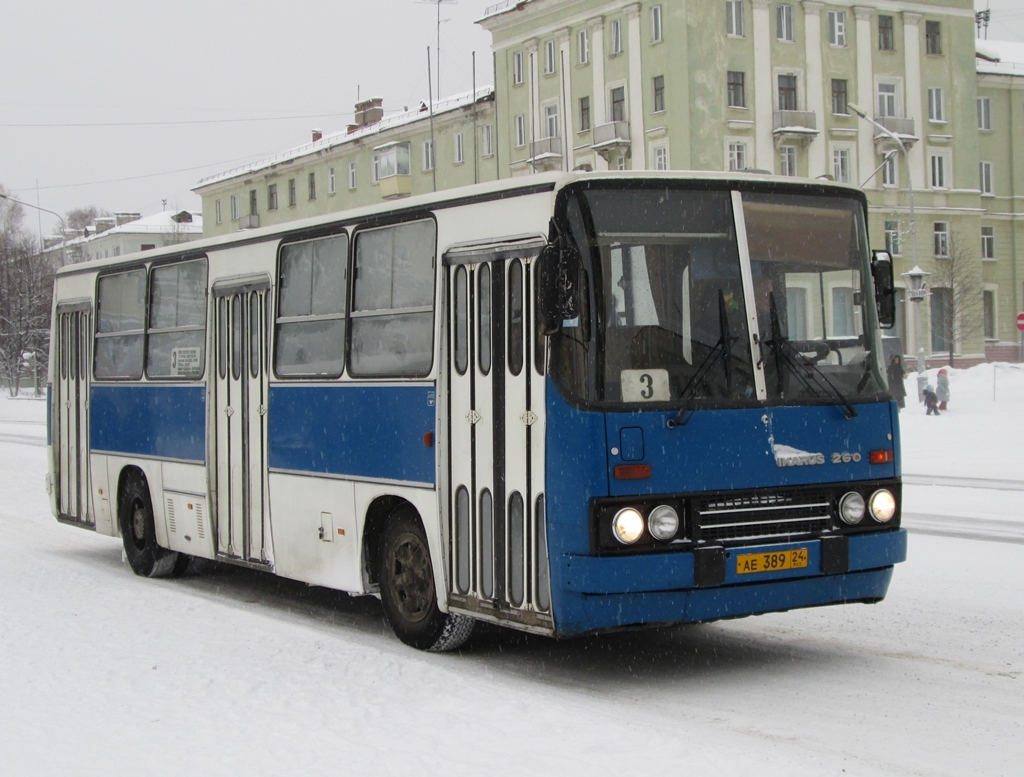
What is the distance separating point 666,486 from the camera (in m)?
7.85

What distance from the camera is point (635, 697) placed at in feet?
25.8

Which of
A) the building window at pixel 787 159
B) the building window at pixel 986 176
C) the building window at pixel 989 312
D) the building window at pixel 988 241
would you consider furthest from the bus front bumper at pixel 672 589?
the building window at pixel 986 176

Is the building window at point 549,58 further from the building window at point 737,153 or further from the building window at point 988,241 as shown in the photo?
the building window at point 988,241

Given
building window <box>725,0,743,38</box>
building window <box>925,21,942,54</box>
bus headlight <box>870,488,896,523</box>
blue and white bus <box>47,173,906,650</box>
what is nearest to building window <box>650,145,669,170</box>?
building window <box>725,0,743,38</box>

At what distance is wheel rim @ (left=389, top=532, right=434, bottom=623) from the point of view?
365 inches

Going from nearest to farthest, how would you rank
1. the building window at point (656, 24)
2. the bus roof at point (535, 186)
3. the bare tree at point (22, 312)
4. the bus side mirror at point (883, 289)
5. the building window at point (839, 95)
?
the bus roof at point (535, 186) < the bus side mirror at point (883, 289) < the building window at point (656, 24) < the building window at point (839, 95) < the bare tree at point (22, 312)

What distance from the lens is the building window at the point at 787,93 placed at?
5925cm

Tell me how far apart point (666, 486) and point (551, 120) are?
5760 cm

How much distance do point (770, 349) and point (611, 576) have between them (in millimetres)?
1691

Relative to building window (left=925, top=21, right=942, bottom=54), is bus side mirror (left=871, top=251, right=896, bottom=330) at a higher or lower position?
lower

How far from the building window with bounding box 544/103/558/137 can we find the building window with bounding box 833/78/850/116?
12324 millimetres

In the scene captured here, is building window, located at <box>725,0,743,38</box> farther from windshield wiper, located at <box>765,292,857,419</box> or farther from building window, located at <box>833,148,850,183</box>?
windshield wiper, located at <box>765,292,857,419</box>

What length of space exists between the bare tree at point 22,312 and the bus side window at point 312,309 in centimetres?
7326

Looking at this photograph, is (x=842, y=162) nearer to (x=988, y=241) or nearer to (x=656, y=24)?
(x=656, y=24)
